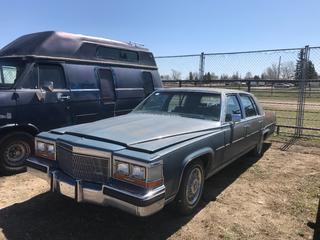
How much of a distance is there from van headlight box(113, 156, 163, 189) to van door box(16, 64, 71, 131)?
313cm

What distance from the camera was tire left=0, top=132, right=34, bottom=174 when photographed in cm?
551

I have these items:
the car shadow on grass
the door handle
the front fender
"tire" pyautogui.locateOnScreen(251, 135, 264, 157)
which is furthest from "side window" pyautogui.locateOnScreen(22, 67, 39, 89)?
"tire" pyautogui.locateOnScreen(251, 135, 264, 157)

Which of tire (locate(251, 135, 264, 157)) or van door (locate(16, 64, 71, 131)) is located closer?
van door (locate(16, 64, 71, 131))

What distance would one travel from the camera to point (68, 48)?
6.59 m

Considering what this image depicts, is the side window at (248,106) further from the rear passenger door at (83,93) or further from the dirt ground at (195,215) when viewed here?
the rear passenger door at (83,93)

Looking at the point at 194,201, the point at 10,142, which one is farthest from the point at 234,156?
the point at 10,142

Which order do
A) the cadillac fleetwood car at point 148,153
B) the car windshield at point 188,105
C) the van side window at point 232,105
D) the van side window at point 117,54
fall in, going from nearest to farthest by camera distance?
1. the cadillac fleetwood car at point 148,153
2. the car windshield at point 188,105
3. the van side window at point 232,105
4. the van side window at point 117,54

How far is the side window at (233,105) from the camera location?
5303mm

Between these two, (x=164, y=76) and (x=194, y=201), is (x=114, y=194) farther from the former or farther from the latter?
(x=164, y=76)

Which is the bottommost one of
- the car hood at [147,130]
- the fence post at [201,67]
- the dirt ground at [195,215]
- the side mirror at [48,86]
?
the dirt ground at [195,215]

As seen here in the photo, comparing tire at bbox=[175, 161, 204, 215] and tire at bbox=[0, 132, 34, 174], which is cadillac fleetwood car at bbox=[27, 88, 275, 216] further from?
tire at bbox=[0, 132, 34, 174]

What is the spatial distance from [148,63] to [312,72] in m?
5.46

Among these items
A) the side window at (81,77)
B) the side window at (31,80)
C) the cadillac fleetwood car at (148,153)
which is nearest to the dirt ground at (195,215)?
the cadillac fleetwood car at (148,153)

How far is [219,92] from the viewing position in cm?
526
